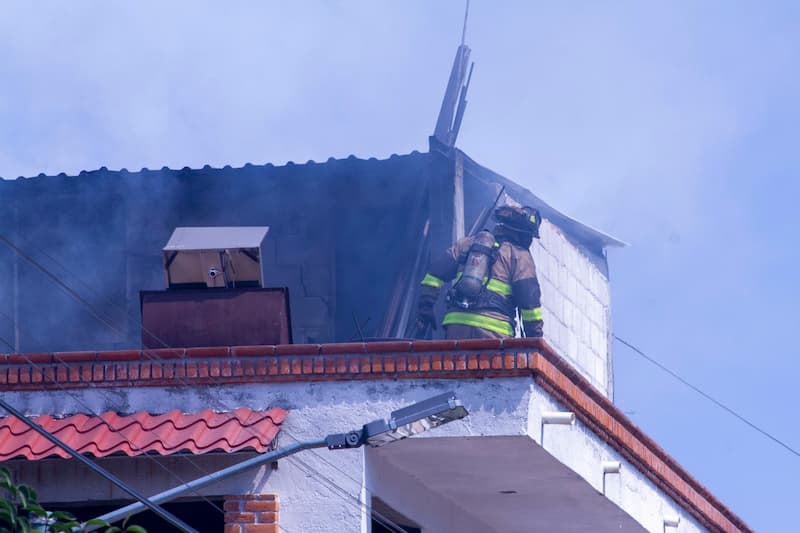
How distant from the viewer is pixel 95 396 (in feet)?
34.3

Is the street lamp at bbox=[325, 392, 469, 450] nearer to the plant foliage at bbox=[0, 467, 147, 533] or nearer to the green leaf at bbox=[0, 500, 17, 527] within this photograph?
the plant foliage at bbox=[0, 467, 147, 533]

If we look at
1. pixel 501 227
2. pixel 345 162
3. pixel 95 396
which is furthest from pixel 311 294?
pixel 95 396

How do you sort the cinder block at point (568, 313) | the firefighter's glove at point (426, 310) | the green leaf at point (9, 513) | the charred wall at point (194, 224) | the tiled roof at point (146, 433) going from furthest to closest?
the cinder block at point (568, 313)
the charred wall at point (194, 224)
the firefighter's glove at point (426, 310)
the tiled roof at point (146, 433)
the green leaf at point (9, 513)

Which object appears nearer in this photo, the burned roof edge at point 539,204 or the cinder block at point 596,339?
the burned roof edge at point 539,204

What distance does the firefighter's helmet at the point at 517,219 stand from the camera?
13.6 meters

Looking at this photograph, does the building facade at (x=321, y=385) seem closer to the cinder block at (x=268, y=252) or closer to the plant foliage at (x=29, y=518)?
the cinder block at (x=268, y=252)

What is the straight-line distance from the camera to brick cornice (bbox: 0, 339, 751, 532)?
10109mm

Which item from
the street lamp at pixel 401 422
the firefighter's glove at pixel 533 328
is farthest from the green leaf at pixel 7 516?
the firefighter's glove at pixel 533 328

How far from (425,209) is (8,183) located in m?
4.77

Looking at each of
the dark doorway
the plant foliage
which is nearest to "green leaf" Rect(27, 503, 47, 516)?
the plant foliage

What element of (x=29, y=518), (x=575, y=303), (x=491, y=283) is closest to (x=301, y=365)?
(x=29, y=518)

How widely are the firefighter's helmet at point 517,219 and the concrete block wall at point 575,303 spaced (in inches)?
117

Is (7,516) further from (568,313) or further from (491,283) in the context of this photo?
(568,313)

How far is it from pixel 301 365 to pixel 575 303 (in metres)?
8.59
